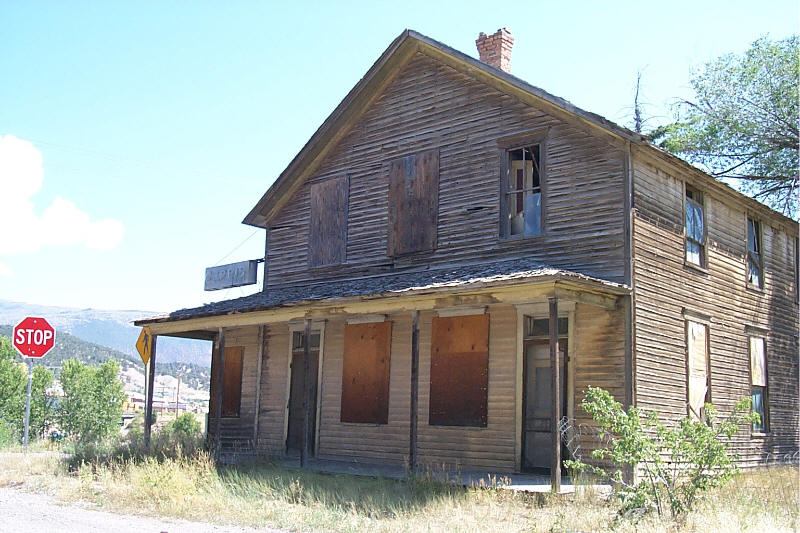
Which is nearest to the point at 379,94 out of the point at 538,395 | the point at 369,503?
the point at 538,395

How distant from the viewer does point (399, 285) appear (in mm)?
14117

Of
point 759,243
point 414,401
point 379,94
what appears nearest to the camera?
point 414,401

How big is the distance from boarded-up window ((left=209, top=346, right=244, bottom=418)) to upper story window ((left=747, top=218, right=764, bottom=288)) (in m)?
11.1

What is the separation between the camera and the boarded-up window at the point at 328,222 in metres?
18.0

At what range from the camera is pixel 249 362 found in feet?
63.1

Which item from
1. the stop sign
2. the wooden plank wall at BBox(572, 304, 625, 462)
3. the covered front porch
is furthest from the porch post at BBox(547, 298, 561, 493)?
the stop sign

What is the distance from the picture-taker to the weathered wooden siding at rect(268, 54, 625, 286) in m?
13.9

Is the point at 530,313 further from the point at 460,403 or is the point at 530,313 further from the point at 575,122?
the point at 575,122

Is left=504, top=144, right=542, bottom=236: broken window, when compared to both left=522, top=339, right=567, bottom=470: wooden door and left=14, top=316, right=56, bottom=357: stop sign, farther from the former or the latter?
left=14, top=316, right=56, bottom=357: stop sign

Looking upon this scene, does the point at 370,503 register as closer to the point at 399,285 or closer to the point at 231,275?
the point at 399,285

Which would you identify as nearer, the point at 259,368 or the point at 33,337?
the point at 33,337

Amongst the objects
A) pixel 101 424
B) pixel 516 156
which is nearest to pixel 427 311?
pixel 516 156

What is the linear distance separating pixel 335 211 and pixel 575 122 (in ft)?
19.5

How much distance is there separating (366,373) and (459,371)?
7.61 ft
